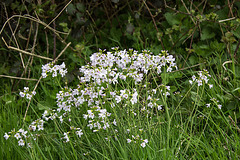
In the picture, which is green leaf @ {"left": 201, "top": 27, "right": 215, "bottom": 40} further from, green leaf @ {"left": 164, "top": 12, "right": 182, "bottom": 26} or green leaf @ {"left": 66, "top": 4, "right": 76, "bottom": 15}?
green leaf @ {"left": 66, "top": 4, "right": 76, "bottom": 15}

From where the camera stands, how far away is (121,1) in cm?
344

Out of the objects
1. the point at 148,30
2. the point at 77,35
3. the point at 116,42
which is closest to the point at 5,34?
the point at 77,35

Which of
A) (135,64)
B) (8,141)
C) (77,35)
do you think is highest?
(77,35)

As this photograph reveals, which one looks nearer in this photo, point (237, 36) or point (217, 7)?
point (237, 36)

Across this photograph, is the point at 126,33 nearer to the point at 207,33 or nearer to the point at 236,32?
the point at 207,33

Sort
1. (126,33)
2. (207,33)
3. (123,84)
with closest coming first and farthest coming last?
(123,84)
(207,33)
(126,33)

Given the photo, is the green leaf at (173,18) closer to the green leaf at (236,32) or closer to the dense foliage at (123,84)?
the dense foliage at (123,84)

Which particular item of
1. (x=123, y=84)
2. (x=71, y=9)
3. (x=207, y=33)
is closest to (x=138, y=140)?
(x=123, y=84)

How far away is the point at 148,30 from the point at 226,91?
3.80 ft

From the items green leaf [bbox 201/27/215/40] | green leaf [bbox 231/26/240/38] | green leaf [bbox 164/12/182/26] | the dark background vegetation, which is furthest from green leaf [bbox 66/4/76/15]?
green leaf [bbox 231/26/240/38]

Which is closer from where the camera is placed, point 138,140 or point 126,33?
point 138,140

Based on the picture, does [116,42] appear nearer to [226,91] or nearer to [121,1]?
[121,1]

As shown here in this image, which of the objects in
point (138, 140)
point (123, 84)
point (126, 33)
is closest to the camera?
point (138, 140)

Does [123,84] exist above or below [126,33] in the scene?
below
